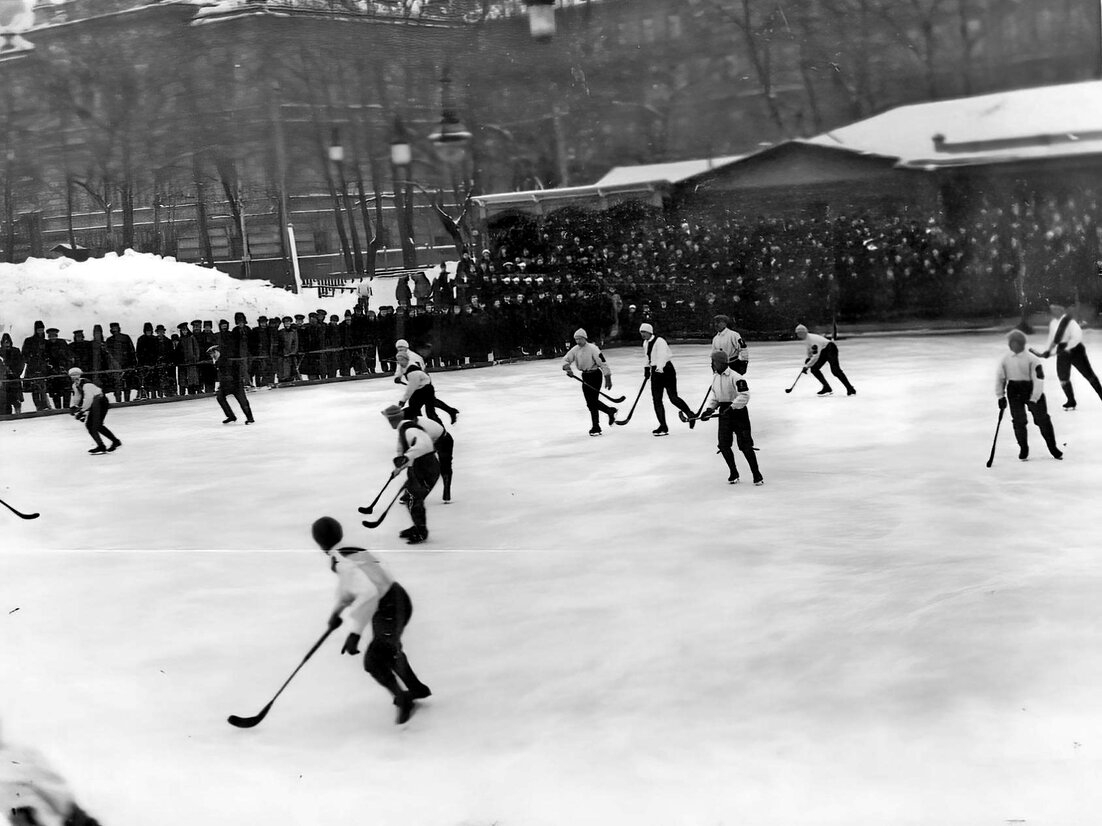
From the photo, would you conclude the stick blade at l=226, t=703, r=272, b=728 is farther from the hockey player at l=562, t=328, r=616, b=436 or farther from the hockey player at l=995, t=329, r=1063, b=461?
the hockey player at l=562, t=328, r=616, b=436

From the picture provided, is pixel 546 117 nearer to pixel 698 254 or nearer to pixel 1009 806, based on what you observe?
pixel 698 254

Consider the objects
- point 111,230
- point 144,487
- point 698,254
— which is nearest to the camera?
point 144,487

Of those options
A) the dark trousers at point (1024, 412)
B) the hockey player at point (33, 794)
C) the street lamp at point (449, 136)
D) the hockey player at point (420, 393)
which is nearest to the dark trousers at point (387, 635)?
the hockey player at point (33, 794)

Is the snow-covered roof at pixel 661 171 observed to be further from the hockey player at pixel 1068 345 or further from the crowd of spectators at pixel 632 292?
the hockey player at pixel 1068 345

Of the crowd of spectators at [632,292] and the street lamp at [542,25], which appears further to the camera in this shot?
the crowd of spectators at [632,292]

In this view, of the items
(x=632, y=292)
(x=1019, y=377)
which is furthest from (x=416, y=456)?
(x=632, y=292)

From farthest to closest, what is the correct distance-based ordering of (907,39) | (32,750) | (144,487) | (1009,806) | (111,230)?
(111,230), (144,487), (907,39), (32,750), (1009,806)

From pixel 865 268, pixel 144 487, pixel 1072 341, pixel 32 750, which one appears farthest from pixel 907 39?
pixel 32 750
